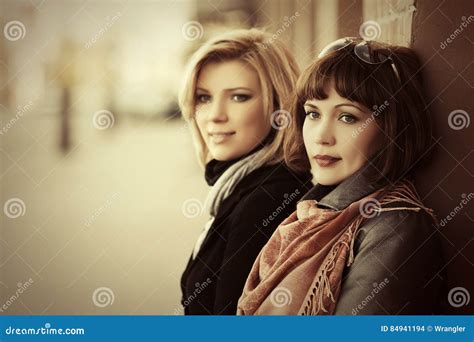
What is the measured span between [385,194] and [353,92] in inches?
16.6

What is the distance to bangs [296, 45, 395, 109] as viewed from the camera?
277 centimetres

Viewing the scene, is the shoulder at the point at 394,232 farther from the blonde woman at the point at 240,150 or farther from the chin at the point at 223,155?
the chin at the point at 223,155

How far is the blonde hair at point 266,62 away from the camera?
2.90 meters

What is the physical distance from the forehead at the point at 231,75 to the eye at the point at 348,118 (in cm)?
38

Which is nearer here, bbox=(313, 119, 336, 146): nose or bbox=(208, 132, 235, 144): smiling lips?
bbox=(313, 119, 336, 146): nose

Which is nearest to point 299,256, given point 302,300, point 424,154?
point 302,300

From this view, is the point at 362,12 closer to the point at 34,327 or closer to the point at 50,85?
the point at 50,85

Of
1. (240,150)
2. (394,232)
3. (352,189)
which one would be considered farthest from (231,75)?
(394,232)

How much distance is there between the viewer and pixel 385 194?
2.79 m

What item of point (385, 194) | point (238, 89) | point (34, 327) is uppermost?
point (238, 89)

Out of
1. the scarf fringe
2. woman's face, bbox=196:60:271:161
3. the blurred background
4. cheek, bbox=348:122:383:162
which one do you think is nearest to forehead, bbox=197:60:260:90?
woman's face, bbox=196:60:271:161

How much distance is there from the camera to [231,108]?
2.95 m

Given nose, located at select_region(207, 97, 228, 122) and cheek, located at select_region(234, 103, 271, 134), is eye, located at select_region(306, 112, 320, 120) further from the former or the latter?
nose, located at select_region(207, 97, 228, 122)

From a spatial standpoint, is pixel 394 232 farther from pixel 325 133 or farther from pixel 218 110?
pixel 218 110
